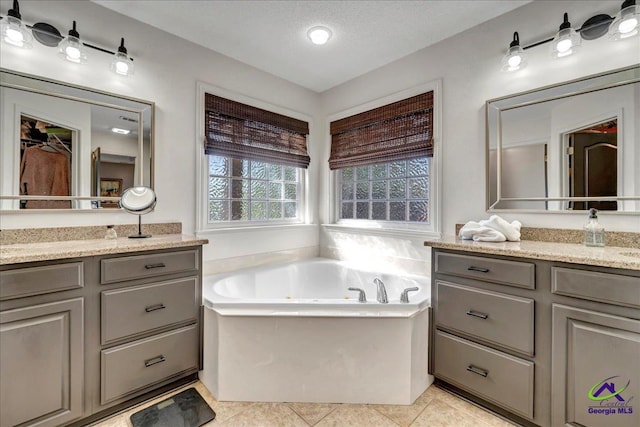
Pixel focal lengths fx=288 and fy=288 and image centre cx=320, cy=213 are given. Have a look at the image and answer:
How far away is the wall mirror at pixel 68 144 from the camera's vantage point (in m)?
1.67

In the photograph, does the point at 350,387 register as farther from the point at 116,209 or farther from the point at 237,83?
the point at 237,83

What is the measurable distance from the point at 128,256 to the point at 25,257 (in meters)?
0.41

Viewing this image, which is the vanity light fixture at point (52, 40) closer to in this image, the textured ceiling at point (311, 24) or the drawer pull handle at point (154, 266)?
the textured ceiling at point (311, 24)

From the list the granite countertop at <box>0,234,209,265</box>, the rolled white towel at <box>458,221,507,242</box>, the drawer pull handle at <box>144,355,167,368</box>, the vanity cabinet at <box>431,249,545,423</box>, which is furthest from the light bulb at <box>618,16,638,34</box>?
the drawer pull handle at <box>144,355,167,368</box>

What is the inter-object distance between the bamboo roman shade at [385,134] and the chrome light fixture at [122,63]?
1.88 metres

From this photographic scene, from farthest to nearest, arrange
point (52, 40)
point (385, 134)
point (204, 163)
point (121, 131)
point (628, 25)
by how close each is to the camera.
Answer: point (385, 134) → point (204, 163) → point (121, 131) → point (52, 40) → point (628, 25)

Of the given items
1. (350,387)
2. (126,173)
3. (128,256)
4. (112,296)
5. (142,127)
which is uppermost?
(142,127)

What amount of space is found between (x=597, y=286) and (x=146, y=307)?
226 centimetres

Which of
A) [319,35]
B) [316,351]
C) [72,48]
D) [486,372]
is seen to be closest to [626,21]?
[319,35]

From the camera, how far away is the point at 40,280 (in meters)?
1.34

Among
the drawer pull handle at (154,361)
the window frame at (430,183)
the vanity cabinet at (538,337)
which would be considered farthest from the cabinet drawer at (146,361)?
the window frame at (430,183)

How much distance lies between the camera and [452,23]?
2.12 metres

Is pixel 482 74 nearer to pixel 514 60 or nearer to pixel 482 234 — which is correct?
pixel 514 60

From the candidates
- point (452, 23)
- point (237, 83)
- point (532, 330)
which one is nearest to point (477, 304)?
point (532, 330)
